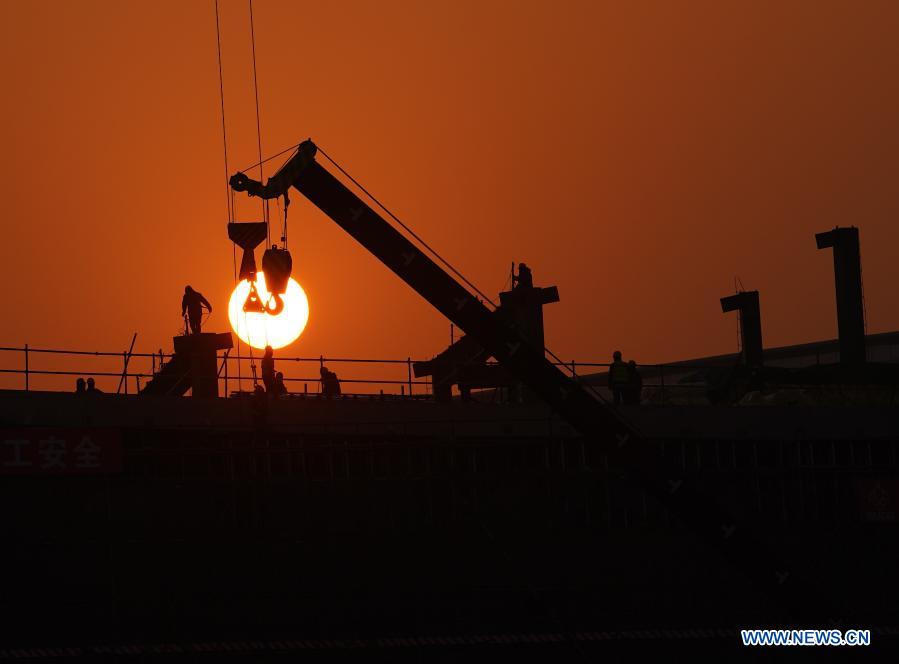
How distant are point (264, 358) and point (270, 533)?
5.44 meters

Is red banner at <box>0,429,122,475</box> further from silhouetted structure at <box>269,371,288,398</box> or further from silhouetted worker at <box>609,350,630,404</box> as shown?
silhouetted worker at <box>609,350,630,404</box>

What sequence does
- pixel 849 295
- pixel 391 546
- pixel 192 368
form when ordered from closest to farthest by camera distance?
pixel 391 546 < pixel 192 368 < pixel 849 295

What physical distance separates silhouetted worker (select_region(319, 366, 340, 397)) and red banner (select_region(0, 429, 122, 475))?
8572mm

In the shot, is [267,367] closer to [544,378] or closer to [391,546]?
[391,546]

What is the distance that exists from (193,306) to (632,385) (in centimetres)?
1128

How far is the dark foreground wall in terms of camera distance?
2455 centimetres

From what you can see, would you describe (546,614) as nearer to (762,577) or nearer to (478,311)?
(762,577)

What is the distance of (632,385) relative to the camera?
35188mm

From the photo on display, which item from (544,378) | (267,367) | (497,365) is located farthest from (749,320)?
(544,378)

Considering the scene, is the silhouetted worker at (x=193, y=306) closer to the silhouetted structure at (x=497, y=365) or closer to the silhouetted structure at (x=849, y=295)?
the silhouetted structure at (x=497, y=365)

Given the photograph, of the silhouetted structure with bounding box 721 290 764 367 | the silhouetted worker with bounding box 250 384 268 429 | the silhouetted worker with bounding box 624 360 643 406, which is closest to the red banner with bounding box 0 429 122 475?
the silhouetted worker with bounding box 250 384 268 429

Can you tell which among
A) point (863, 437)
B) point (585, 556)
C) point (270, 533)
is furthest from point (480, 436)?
point (863, 437)

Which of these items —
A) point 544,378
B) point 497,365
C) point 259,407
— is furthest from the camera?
point 497,365

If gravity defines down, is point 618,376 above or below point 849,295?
below
